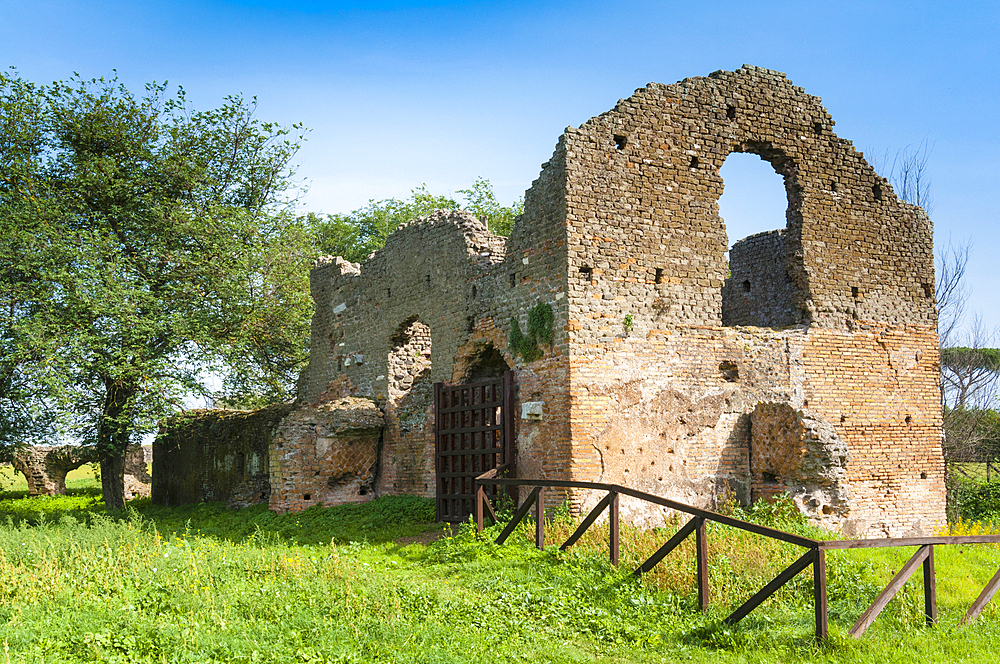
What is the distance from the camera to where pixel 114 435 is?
16.8 meters

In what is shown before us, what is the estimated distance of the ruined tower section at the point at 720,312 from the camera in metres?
11.3

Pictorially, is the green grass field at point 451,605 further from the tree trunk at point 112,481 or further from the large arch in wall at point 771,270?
the tree trunk at point 112,481

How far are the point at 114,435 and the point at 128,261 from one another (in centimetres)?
348

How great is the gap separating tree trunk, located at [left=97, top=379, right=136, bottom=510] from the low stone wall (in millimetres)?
761

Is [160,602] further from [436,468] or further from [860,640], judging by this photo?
[436,468]

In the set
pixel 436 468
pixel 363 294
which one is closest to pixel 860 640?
pixel 436 468

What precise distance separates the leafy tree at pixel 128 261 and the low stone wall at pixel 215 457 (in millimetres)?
1122

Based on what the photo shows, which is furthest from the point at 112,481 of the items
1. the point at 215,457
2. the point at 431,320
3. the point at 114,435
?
the point at 431,320

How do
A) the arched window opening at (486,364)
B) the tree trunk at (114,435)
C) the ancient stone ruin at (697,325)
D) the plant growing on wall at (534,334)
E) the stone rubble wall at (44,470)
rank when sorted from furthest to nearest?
the stone rubble wall at (44,470) < the tree trunk at (114,435) < the arched window opening at (486,364) < the plant growing on wall at (534,334) < the ancient stone ruin at (697,325)

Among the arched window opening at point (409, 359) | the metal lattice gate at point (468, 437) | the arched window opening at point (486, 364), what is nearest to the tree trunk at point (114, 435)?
the arched window opening at point (409, 359)

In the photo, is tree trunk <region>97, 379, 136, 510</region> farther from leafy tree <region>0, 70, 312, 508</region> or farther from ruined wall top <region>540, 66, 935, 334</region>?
ruined wall top <region>540, 66, 935, 334</region>

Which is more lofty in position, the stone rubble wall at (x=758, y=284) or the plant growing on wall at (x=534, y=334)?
the stone rubble wall at (x=758, y=284)

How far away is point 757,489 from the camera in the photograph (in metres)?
11.9

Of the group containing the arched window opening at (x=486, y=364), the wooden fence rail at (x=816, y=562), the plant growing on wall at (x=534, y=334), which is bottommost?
the wooden fence rail at (x=816, y=562)
